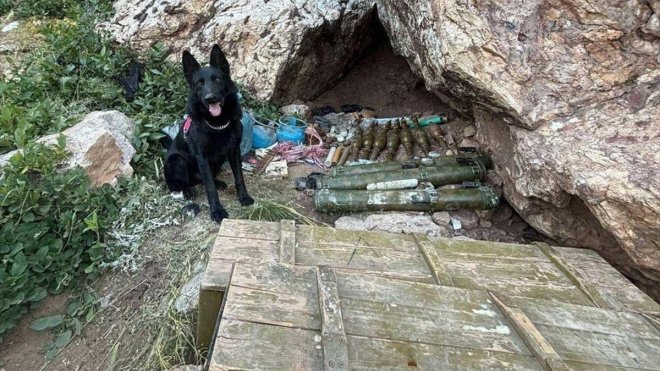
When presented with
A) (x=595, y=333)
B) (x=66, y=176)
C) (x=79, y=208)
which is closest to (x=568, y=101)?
(x=595, y=333)

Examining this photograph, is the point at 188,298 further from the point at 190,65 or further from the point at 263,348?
the point at 190,65

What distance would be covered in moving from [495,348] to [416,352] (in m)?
0.37

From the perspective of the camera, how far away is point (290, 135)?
5.77 m

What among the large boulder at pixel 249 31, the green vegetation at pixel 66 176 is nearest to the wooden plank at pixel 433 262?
the green vegetation at pixel 66 176

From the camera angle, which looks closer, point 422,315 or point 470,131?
point 422,315

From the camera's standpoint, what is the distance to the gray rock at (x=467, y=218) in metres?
4.26

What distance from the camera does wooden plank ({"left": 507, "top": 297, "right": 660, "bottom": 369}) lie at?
1.90 m

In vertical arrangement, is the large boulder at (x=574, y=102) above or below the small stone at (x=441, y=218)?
above

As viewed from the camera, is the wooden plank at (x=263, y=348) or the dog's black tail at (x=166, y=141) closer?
the wooden plank at (x=263, y=348)

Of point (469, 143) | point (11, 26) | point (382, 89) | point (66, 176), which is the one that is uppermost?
point (11, 26)

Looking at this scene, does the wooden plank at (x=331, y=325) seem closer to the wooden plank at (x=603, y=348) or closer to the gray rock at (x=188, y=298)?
the wooden plank at (x=603, y=348)

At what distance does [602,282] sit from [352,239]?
155 centimetres

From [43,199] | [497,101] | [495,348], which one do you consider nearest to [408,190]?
[497,101]

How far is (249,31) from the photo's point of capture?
243 inches
